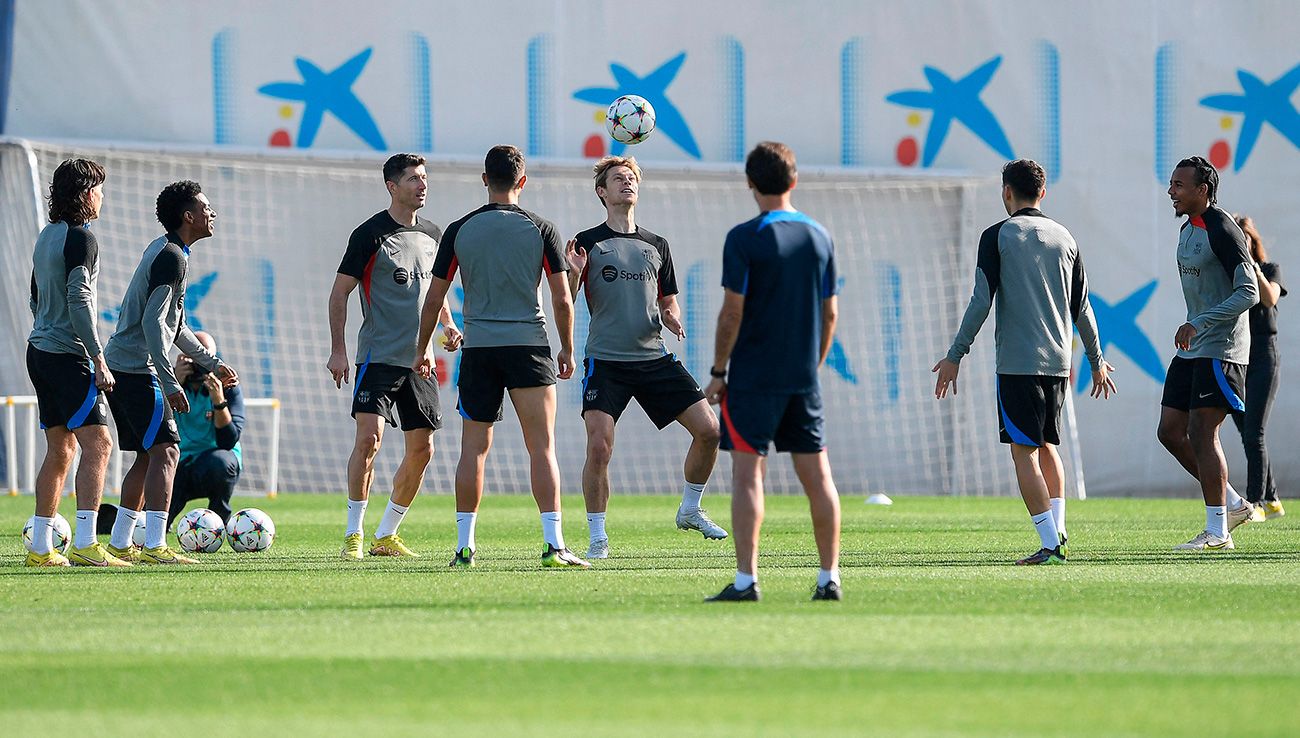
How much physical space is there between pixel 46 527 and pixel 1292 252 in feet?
43.6

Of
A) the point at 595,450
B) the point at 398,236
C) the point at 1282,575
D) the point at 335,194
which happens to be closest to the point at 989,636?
the point at 1282,575

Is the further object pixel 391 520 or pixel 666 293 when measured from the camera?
pixel 666 293

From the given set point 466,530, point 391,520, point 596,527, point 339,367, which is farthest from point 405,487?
point 596,527

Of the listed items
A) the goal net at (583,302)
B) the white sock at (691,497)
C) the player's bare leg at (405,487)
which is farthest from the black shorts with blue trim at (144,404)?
the goal net at (583,302)

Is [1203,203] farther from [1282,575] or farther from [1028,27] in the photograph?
[1028,27]

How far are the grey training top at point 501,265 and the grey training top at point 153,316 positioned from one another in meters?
1.38

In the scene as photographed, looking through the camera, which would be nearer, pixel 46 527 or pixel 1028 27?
pixel 46 527

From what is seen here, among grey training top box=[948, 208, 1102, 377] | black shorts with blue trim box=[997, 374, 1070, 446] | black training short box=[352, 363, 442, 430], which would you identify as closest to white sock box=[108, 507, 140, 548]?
black training short box=[352, 363, 442, 430]

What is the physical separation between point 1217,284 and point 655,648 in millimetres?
5319

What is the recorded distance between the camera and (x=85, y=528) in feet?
27.4

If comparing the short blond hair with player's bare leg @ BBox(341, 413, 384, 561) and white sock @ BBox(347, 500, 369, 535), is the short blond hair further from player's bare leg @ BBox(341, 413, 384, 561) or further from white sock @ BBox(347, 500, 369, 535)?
white sock @ BBox(347, 500, 369, 535)

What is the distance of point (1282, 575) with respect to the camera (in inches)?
293

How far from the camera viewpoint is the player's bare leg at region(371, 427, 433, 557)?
888 centimetres

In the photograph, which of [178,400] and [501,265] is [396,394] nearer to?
[178,400]
